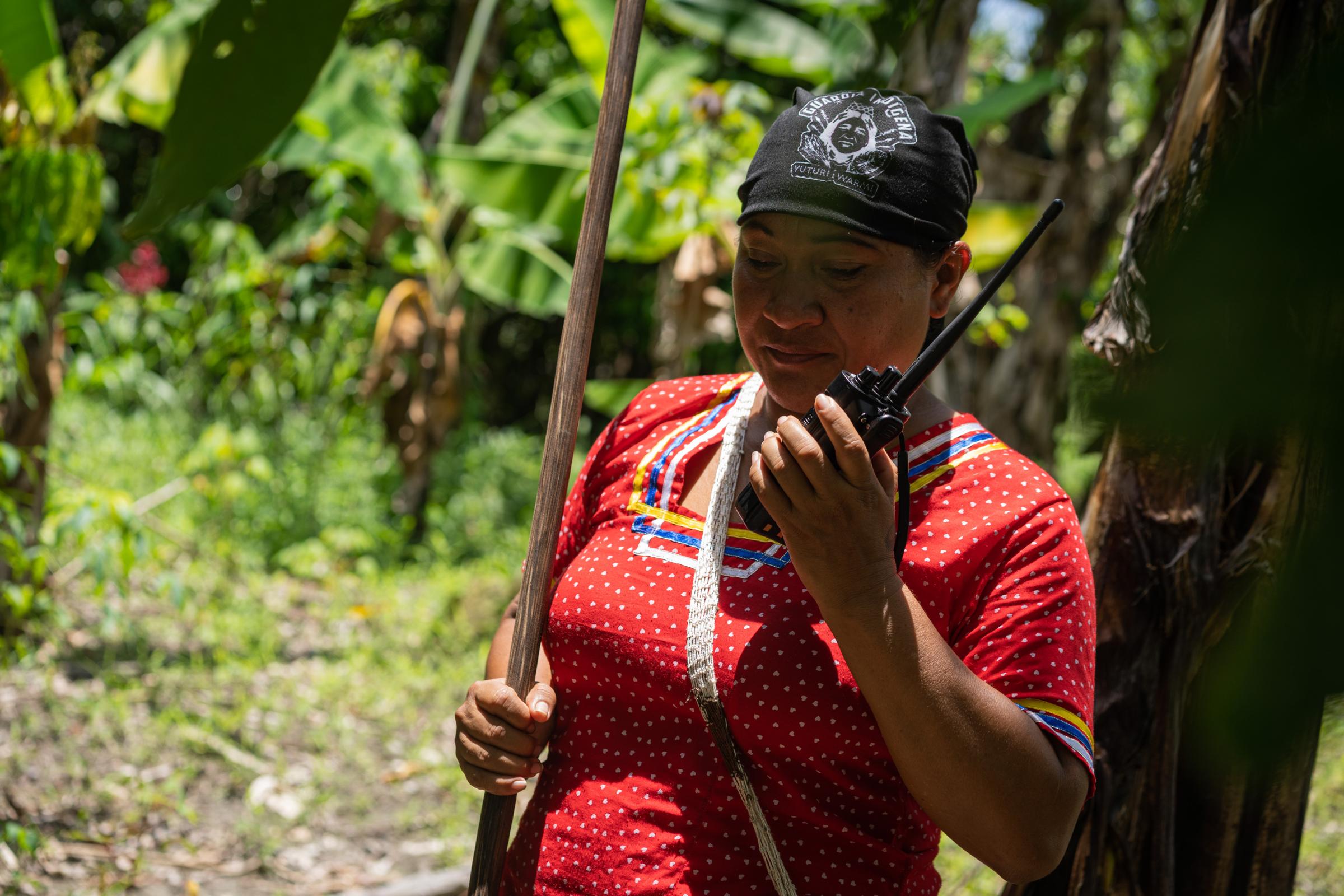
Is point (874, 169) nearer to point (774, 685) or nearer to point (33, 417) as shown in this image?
point (774, 685)

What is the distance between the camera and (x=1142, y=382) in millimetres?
318

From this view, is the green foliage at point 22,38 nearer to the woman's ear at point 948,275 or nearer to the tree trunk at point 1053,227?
the woman's ear at point 948,275

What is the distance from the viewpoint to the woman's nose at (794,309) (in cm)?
114

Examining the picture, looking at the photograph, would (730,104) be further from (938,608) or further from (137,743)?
(938,608)

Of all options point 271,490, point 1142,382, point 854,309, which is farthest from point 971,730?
point 271,490

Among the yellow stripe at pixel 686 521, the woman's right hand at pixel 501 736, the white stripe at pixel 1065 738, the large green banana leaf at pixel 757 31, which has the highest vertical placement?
the large green banana leaf at pixel 757 31

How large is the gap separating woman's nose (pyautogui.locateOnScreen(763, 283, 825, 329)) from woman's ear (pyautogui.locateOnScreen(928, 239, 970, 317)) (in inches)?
5.3

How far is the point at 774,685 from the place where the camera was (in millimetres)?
1111

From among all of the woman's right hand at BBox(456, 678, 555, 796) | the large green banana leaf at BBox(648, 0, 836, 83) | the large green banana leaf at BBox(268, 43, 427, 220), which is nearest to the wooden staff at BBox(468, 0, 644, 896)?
the woman's right hand at BBox(456, 678, 555, 796)

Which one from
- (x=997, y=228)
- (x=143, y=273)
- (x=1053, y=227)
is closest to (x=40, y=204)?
(x=997, y=228)

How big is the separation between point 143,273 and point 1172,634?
7113 mm

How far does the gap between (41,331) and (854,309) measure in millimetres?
3243

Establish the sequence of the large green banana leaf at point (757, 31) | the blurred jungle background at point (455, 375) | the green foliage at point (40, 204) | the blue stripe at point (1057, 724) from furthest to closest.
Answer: the large green banana leaf at point (757, 31)
the green foliage at point (40, 204)
the blue stripe at point (1057, 724)
the blurred jungle background at point (455, 375)

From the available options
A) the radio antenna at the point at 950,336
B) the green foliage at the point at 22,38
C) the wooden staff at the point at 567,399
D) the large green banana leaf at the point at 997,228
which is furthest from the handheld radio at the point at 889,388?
the large green banana leaf at the point at 997,228
